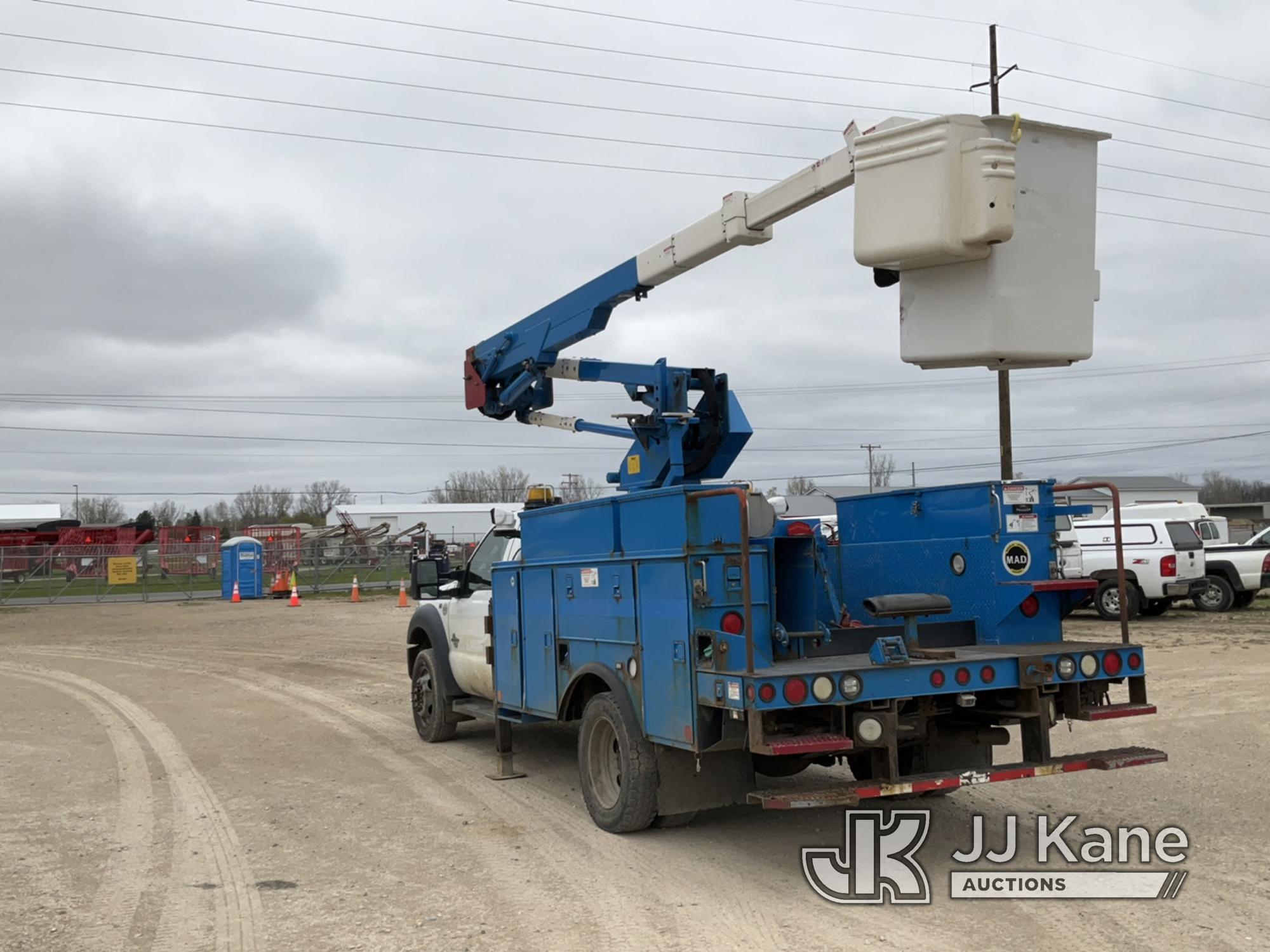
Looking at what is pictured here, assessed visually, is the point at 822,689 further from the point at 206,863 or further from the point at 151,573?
the point at 151,573

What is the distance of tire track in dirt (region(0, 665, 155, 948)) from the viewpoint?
5.55 m

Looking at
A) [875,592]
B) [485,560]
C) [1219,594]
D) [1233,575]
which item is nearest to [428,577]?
[485,560]

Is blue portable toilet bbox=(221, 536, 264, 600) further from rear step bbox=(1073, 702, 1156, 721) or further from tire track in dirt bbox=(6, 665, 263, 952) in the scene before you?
rear step bbox=(1073, 702, 1156, 721)

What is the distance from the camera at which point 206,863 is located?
6.71 meters

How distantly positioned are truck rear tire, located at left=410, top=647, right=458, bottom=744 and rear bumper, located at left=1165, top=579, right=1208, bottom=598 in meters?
15.2

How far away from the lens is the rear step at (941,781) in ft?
18.5

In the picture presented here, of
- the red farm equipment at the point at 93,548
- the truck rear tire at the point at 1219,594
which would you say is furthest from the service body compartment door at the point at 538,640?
the red farm equipment at the point at 93,548

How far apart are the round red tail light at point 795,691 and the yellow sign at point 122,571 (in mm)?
36450

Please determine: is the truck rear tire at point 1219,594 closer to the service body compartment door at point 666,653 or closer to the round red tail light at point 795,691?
the service body compartment door at point 666,653

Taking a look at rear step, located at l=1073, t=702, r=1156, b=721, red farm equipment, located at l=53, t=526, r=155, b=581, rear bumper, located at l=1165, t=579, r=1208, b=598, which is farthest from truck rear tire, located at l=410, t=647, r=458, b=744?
red farm equipment, located at l=53, t=526, r=155, b=581

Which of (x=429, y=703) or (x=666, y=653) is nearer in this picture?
(x=666, y=653)

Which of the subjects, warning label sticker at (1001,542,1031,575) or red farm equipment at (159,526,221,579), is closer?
warning label sticker at (1001,542,1031,575)

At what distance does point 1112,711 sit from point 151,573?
153 ft

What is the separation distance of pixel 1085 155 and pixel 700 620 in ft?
10.9
